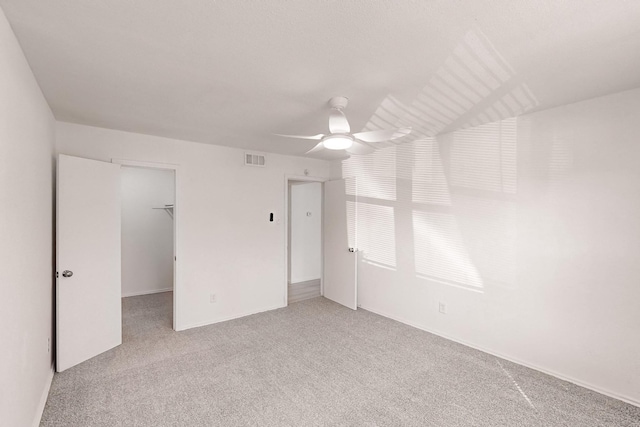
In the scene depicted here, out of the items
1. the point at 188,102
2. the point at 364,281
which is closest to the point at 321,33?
the point at 188,102

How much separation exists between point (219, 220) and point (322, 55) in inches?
113

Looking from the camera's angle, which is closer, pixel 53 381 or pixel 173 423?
pixel 173 423

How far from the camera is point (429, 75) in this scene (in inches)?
81.5

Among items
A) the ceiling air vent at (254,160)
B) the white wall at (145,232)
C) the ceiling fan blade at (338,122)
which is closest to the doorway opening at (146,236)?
the white wall at (145,232)

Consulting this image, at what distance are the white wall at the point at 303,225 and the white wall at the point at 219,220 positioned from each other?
1.52 m

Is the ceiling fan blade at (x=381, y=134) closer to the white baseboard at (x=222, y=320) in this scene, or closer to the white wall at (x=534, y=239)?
the white wall at (x=534, y=239)

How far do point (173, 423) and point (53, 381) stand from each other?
1.36 m

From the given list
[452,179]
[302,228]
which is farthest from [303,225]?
[452,179]

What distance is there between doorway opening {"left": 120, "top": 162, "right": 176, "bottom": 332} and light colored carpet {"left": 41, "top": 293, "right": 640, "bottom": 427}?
1.98m

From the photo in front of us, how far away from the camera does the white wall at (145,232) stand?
17.4ft

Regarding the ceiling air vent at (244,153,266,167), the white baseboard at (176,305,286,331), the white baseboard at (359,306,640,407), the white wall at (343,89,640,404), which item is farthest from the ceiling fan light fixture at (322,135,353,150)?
the white baseboard at (176,305,286,331)

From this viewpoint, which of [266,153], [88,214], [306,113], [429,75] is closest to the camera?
[429,75]

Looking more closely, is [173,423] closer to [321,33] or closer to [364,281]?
[321,33]

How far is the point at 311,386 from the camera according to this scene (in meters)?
2.56
